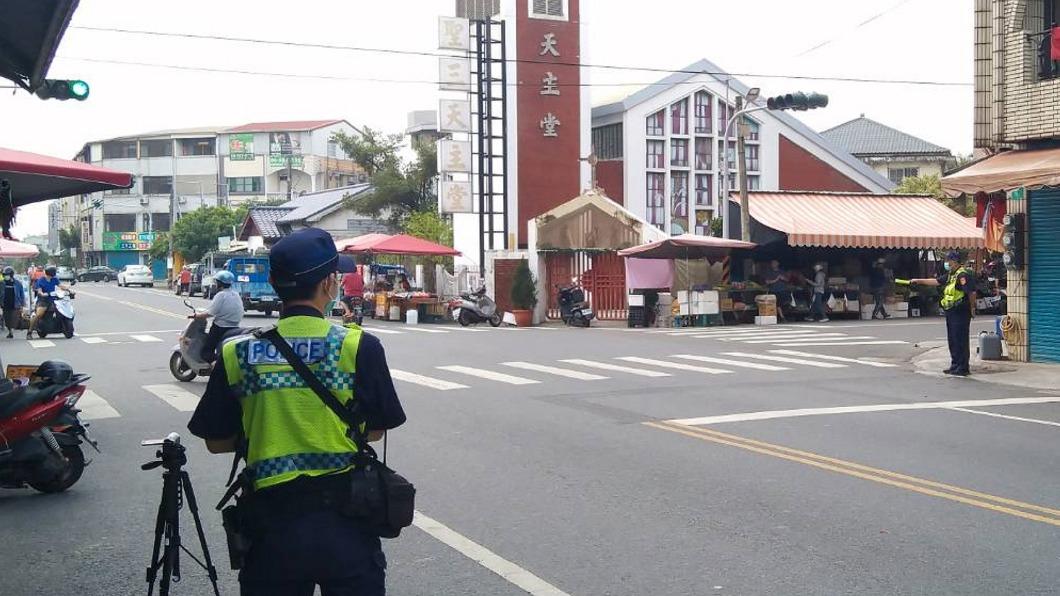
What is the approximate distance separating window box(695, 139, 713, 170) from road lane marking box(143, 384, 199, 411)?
4165 centimetres

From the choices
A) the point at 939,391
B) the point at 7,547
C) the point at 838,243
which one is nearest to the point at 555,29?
the point at 838,243

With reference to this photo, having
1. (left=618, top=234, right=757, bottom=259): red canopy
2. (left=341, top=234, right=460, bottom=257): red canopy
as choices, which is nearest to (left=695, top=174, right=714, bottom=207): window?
(left=341, top=234, right=460, bottom=257): red canopy

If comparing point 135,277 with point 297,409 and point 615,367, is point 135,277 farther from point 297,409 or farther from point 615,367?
point 297,409

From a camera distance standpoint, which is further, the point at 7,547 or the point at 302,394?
the point at 7,547

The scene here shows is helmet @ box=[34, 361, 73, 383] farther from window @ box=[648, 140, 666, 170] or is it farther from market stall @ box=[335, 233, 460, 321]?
window @ box=[648, 140, 666, 170]

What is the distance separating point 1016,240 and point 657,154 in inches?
1416

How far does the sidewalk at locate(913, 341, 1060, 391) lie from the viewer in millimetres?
15344

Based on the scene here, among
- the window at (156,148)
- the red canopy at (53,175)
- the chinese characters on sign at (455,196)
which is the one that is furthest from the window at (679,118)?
the window at (156,148)

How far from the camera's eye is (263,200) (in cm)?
9606

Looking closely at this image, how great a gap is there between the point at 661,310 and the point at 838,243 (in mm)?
6031

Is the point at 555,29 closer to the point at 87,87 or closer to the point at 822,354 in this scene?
the point at 822,354

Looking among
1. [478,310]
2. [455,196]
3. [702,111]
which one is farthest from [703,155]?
[478,310]

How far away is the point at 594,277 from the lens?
31984 millimetres

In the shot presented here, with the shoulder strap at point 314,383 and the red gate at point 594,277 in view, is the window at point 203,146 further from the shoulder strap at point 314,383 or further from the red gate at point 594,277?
the shoulder strap at point 314,383
